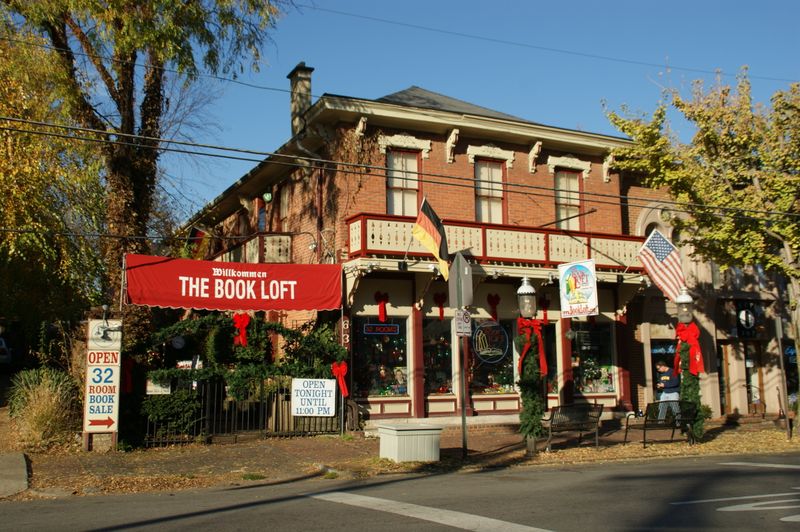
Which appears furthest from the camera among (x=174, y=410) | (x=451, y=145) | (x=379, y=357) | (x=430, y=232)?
(x=451, y=145)

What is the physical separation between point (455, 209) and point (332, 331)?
4.78 m

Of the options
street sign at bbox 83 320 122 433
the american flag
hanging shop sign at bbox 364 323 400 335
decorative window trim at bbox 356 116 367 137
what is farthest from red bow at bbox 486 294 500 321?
street sign at bbox 83 320 122 433

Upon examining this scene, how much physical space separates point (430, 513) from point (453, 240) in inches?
436

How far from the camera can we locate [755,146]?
18.7 meters

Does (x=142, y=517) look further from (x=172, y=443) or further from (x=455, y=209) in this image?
(x=455, y=209)

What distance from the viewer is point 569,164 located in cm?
2212

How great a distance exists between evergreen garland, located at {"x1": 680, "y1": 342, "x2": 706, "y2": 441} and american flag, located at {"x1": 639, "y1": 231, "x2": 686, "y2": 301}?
6.39 ft

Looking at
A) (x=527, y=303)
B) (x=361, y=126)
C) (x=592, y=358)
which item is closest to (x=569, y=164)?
(x=592, y=358)

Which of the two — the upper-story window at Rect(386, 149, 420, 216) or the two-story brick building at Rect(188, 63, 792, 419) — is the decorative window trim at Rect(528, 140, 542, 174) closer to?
the two-story brick building at Rect(188, 63, 792, 419)

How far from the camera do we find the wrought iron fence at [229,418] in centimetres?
1552

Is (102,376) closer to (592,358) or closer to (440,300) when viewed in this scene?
(440,300)

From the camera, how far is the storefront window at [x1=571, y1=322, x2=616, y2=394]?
845 inches

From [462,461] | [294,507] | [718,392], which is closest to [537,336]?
[462,461]

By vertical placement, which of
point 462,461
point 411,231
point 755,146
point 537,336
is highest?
point 755,146
